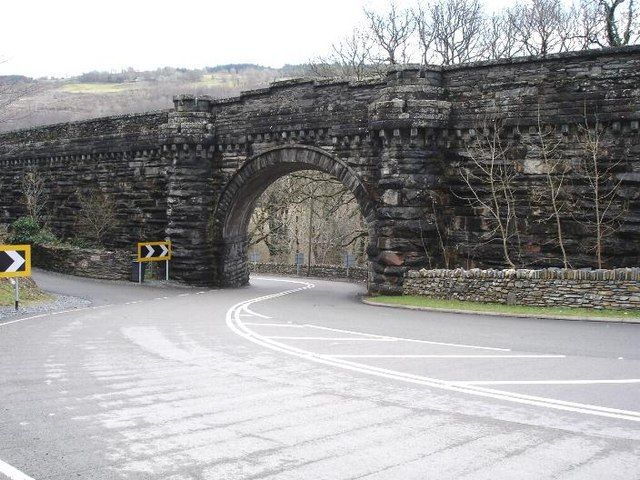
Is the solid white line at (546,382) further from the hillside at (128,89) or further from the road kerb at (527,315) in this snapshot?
the hillside at (128,89)

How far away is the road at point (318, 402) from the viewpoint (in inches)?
189

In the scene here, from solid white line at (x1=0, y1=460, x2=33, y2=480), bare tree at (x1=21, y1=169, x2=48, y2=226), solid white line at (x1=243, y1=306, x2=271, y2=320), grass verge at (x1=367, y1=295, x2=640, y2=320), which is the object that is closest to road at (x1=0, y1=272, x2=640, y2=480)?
solid white line at (x1=0, y1=460, x2=33, y2=480)

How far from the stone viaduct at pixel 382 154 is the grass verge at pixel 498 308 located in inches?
64.2

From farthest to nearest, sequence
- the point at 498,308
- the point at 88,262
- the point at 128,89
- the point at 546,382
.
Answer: the point at 128,89 → the point at 88,262 → the point at 498,308 → the point at 546,382

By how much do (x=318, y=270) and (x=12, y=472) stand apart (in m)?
33.3

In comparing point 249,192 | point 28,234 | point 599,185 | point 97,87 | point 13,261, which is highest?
point 97,87

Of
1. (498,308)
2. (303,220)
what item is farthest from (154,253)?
(303,220)

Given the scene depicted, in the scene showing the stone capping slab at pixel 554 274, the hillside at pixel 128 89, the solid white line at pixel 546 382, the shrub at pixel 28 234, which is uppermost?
the hillside at pixel 128 89

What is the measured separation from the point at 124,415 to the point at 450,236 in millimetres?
15156

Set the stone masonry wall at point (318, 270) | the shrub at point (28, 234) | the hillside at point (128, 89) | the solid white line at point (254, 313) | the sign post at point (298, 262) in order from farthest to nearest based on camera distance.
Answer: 1. the hillside at point (128, 89)
2. the sign post at point (298, 262)
3. the stone masonry wall at point (318, 270)
4. the shrub at point (28, 234)
5. the solid white line at point (254, 313)

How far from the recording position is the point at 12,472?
455cm

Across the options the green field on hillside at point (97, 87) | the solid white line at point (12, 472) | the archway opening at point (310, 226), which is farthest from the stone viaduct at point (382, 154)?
the green field on hillside at point (97, 87)

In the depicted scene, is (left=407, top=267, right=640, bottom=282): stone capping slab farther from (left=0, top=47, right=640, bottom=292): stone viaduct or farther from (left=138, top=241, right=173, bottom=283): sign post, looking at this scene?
(left=138, top=241, right=173, bottom=283): sign post

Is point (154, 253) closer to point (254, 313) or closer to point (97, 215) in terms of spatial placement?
point (97, 215)
